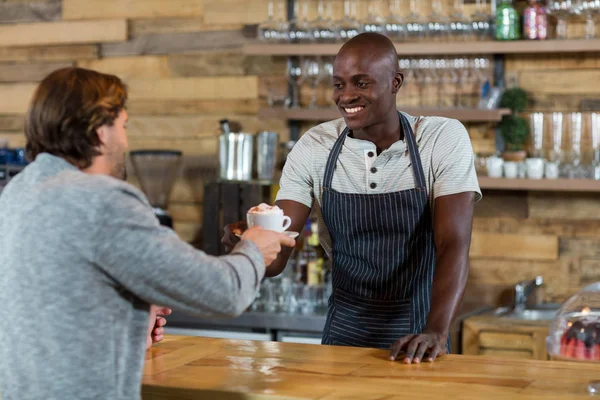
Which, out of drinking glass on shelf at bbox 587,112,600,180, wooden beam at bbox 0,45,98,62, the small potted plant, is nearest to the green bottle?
the small potted plant

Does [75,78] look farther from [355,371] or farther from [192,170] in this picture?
[192,170]

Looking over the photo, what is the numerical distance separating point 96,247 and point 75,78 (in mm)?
334

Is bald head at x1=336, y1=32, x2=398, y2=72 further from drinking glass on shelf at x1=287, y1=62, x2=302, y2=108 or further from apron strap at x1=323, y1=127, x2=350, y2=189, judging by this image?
drinking glass on shelf at x1=287, y1=62, x2=302, y2=108

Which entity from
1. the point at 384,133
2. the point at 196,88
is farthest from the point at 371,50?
the point at 196,88

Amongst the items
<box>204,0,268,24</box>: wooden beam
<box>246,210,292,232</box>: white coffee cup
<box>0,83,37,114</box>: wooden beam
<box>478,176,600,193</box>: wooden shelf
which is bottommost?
<box>478,176,600,193</box>: wooden shelf

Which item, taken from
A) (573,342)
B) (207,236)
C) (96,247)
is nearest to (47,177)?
(96,247)

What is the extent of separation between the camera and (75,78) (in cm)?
184

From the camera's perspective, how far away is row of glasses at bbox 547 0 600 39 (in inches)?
175

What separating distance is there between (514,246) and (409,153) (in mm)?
2063

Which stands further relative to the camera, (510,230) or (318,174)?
(510,230)

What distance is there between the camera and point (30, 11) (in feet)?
18.4

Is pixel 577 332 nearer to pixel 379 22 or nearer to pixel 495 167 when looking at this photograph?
pixel 495 167

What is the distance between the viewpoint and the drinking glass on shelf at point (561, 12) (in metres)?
4.46

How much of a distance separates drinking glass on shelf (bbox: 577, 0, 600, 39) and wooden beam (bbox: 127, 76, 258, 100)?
166 centimetres
